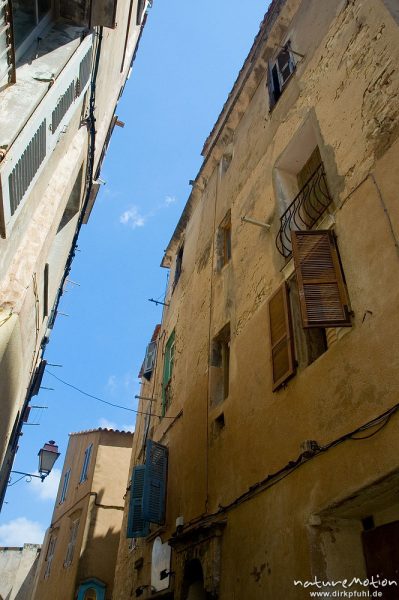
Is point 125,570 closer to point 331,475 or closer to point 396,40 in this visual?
point 331,475

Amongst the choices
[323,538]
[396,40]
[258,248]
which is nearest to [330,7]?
[396,40]

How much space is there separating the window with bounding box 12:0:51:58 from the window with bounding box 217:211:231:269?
21.6ft

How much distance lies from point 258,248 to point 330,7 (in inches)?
189

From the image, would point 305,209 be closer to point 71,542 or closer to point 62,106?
point 62,106

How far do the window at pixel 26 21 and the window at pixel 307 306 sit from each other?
12.3ft

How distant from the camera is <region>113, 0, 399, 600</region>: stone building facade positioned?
14.6 feet

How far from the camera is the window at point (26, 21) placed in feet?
14.8

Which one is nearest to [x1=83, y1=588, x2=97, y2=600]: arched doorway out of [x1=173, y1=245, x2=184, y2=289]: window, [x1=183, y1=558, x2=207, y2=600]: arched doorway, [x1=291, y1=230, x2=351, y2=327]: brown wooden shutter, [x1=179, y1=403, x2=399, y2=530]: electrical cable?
[x1=183, y1=558, x2=207, y2=600]: arched doorway

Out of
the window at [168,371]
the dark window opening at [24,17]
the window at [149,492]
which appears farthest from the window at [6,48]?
the window at [168,371]

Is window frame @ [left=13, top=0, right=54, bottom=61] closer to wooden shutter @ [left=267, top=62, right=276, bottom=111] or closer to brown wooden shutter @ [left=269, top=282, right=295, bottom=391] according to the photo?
brown wooden shutter @ [left=269, top=282, right=295, bottom=391]

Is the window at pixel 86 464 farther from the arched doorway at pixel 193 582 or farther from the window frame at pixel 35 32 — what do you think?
the window frame at pixel 35 32

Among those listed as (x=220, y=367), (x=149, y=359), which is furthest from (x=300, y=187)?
(x=149, y=359)

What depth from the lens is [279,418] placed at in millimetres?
5816

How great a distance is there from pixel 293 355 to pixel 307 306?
1015mm
